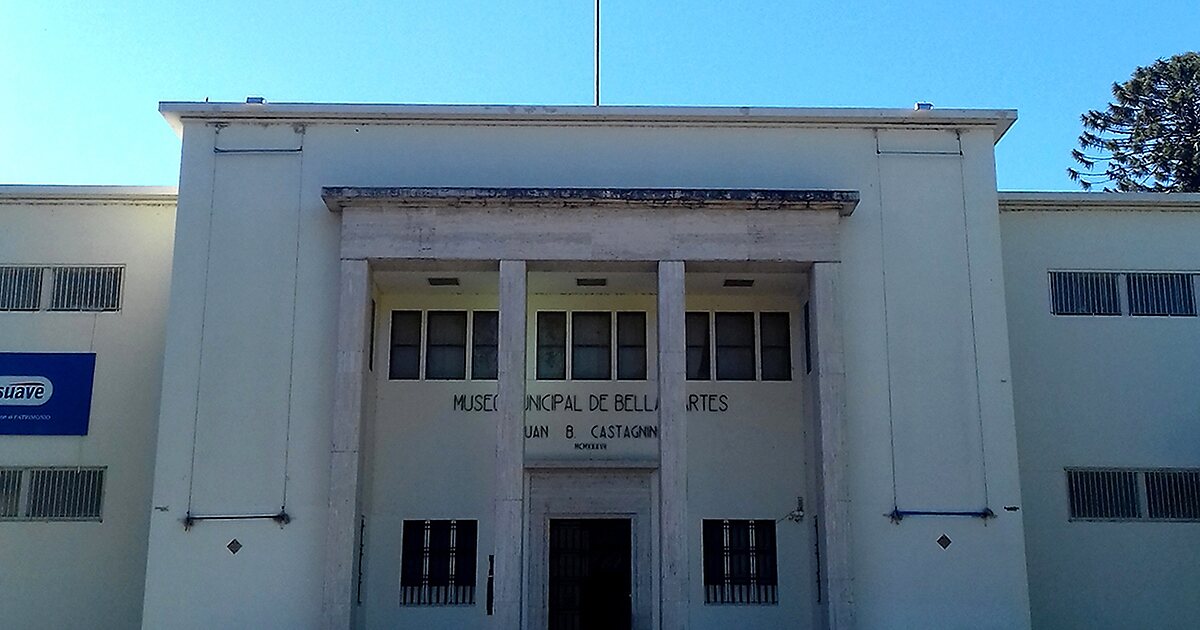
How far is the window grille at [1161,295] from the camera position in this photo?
2012cm

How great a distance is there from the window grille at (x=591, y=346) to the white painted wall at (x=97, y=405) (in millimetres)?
6883

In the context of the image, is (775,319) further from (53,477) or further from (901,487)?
(53,477)

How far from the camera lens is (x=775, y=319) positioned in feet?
64.7

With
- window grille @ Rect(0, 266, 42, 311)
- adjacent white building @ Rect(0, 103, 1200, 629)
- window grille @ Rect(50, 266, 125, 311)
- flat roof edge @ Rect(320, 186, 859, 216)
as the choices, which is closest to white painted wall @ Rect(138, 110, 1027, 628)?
adjacent white building @ Rect(0, 103, 1200, 629)

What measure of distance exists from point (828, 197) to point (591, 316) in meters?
4.46

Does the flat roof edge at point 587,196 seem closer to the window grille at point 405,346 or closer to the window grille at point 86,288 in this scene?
the window grille at point 405,346

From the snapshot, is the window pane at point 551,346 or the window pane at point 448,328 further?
the window pane at point 448,328

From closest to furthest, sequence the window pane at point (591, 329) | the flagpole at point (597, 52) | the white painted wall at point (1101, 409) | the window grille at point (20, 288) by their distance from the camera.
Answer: the white painted wall at point (1101, 409), the window pane at point (591, 329), the window grille at point (20, 288), the flagpole at point (597, 52)

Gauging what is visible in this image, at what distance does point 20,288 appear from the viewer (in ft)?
65.8

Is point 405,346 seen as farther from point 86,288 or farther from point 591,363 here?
point 86,288

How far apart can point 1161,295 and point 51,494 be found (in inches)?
736

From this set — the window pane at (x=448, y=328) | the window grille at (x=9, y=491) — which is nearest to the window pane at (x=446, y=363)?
the window pane at (x=448, y=328)

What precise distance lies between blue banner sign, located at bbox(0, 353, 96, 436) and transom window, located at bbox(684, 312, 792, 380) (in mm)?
9961

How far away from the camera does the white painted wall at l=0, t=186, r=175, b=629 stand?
754 inches
